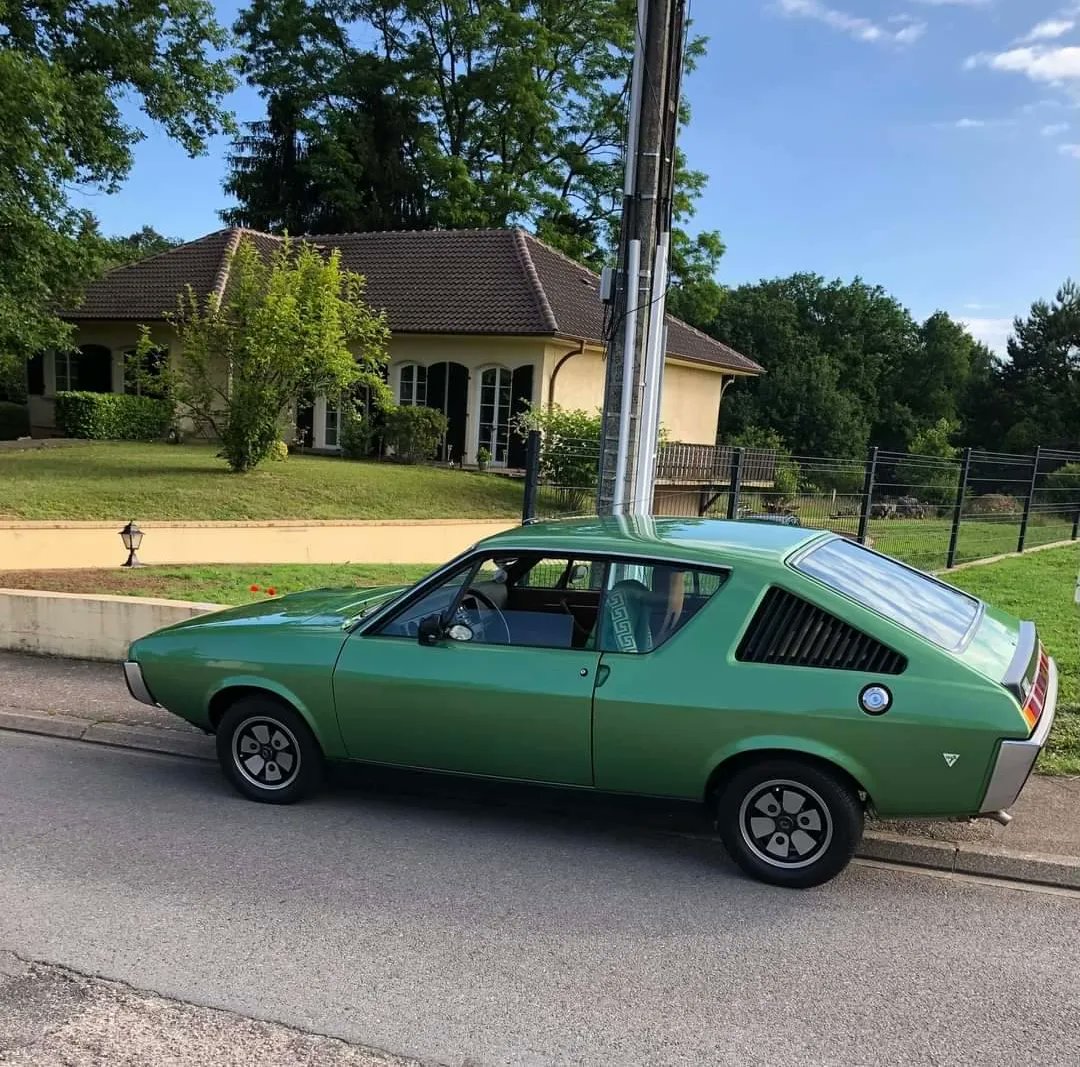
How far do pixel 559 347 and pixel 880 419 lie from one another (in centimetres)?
4391

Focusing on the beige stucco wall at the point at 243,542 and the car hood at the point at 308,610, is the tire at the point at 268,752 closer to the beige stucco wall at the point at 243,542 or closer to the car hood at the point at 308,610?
the car hood at the point at 308,610

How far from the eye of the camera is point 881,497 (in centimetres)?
1290

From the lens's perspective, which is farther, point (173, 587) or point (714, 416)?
point (714, 416)

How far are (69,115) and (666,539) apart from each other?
18.5 meters

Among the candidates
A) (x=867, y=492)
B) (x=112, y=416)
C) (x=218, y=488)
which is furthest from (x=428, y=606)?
(x=112, y=416)

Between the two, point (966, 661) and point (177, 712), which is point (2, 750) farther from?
point (966, 661)

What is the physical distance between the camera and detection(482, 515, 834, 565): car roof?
14.0 feet

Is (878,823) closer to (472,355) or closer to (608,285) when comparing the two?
(608,285)

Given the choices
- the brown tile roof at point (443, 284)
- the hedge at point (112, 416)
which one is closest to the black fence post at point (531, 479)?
the brown tile roof at point (443, 284)

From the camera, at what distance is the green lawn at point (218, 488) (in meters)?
13.2

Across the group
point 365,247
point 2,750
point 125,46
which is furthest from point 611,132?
point 2,750

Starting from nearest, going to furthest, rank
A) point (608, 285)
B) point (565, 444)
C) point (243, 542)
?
point (608, 285) < point (243, 542) < point (565, 444)

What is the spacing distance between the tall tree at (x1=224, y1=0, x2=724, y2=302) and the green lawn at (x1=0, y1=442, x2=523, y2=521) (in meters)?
19.0

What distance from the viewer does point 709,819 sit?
4.74 m
